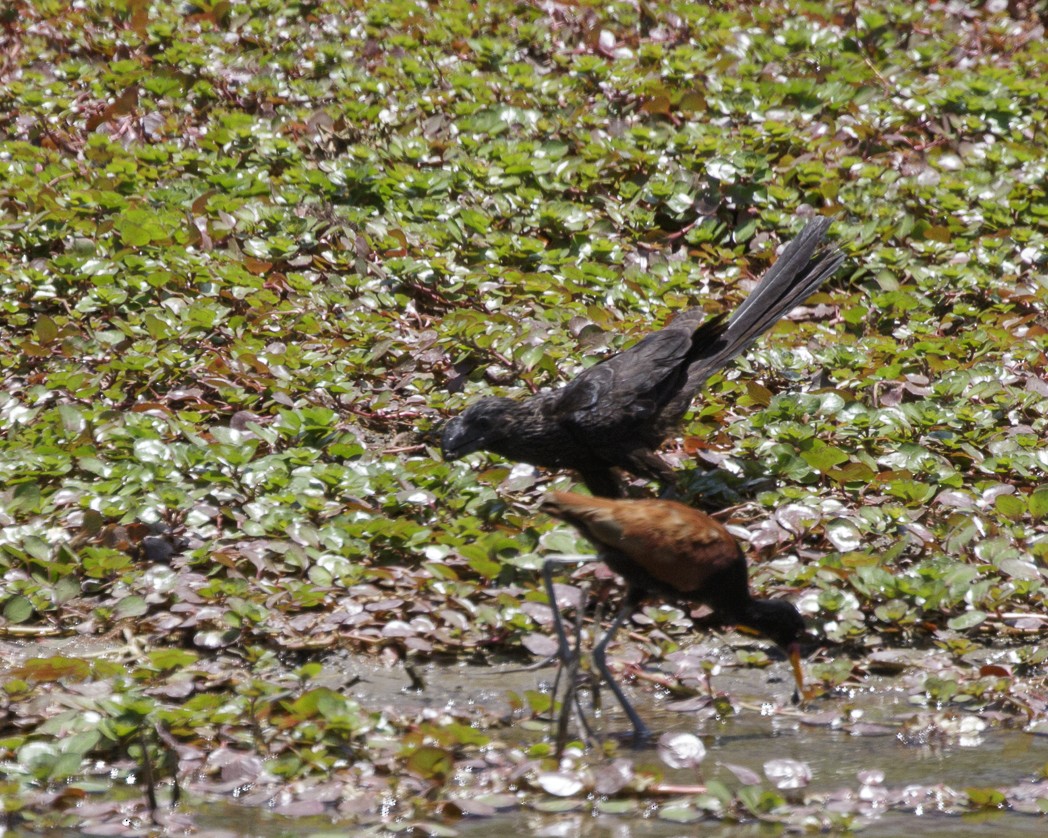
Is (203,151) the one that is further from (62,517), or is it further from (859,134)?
(859,134)

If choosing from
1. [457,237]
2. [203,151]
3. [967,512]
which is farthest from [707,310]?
[203,151]

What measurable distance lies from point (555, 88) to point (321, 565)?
195 inches

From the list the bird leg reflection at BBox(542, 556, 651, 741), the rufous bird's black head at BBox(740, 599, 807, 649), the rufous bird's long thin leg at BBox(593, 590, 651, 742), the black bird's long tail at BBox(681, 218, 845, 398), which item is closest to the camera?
the bird leg reflection at BBox(542, 556, 651, 741)

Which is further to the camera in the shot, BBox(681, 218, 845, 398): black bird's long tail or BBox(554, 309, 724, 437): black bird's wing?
BBox(681, 218, 845, 398): black bird's long tail

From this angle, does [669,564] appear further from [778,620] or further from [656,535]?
[778,620]

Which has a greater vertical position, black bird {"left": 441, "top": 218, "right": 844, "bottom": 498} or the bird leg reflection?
black bird {"left": 441, "top": 218, "right": 844, "bottom": 498}

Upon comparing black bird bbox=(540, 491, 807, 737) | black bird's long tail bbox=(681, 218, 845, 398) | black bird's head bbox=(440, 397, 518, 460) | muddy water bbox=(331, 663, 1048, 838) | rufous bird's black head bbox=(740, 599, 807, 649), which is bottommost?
muddy water bbox=(331, 663, 1048, 838)

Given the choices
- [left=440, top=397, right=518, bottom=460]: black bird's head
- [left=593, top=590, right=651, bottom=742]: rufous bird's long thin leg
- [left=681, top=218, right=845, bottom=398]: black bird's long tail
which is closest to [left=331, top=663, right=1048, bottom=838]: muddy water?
[left=593, top=590, right=651, bottom=742]: rufous bird's long thin leg

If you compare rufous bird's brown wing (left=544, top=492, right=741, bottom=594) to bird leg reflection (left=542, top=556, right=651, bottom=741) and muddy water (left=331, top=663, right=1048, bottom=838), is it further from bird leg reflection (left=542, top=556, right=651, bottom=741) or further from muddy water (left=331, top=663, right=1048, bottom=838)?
muddy water (left=331, top=663, right=1048, bottom=838)

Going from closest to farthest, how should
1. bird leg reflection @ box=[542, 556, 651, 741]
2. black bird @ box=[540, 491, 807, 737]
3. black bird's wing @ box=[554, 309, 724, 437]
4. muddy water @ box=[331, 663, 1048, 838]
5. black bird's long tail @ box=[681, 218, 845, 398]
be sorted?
1. muddy water @ box=[331, 663, 1048, 838]
2. bird leg reflection @ box=[542, 556, 651, 741]
3. black bird @ box=[540, 491, 807, 737]
4. black bird's wing @ box=[554, 309, 724, 437]
5. black bird's long tail @ box=[681, 218, 845, 398]

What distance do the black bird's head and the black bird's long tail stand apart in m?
0.82

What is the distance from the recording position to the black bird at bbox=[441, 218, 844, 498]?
18.8ft

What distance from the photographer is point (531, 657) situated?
4984 millimetres

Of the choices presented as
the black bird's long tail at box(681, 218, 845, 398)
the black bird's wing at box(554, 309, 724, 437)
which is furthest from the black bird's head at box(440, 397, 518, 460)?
the black bird's long tail at box(681, 218, 845, 398)
